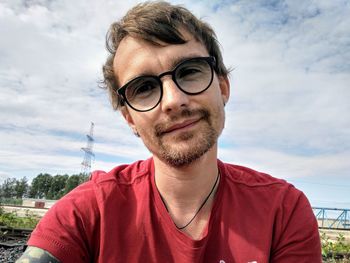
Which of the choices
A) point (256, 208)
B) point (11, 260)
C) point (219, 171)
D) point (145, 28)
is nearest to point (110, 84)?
point (145, 28)

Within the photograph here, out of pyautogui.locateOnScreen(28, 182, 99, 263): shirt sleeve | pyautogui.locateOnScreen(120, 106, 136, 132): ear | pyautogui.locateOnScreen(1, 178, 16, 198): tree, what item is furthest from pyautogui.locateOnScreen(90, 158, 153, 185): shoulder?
pyautogui.locateOnScreen(1, 178, 16, 198): tree

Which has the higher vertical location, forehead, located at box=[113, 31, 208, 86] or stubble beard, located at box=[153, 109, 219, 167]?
forehead, located at box=[113, 31, 208, 86]

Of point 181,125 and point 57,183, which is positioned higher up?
point 181,125

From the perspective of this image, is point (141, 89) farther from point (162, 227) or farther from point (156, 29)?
point (162, 227)

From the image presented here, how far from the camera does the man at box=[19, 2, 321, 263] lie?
5.67 feet

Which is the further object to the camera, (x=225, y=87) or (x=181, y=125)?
(x=225, y=87)

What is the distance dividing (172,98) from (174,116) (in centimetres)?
9

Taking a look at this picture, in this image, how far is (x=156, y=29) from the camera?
205 centimetres

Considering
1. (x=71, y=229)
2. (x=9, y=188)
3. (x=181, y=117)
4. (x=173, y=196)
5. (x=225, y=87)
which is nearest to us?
(x=71, y=229)

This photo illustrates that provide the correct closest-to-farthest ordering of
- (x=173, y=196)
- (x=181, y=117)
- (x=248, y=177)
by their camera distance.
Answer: (x=181, y=117), (x=173, y=196), (x=248, y=177)

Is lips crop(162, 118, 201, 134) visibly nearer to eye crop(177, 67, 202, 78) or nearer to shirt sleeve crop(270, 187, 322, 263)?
eye crop(177, 67, 202, 78)

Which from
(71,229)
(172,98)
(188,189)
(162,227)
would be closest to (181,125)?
(172,98)

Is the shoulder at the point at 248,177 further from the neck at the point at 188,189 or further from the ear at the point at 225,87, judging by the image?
the ear at the point at 225,87

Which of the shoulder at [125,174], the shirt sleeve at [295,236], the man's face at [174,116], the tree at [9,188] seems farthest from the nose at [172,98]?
the tree at [9,188]
